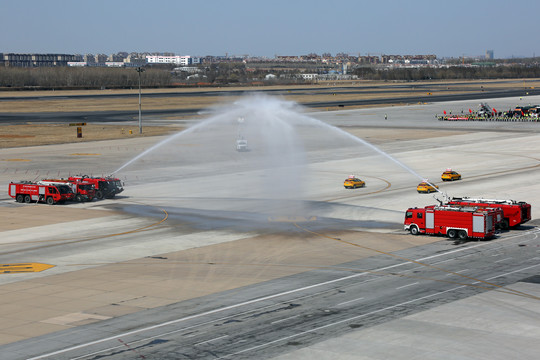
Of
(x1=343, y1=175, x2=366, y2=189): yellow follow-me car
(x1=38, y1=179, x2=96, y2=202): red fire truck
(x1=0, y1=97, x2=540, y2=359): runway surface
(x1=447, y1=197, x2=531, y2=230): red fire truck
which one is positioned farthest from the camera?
(x1=343, y1=175, x2=366, y2=189): yellow follow-me car

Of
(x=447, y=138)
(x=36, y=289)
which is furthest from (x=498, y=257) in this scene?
(x=447, y=138)

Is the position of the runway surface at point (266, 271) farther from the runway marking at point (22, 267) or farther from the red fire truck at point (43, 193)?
the red fire truck at point (43, 193)

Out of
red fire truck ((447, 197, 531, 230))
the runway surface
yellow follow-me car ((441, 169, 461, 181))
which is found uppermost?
yellow follow-me car ((441, 169, 461, 181))

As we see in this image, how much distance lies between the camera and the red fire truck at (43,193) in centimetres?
8094

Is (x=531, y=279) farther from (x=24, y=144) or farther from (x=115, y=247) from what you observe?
(x=24, y=144)

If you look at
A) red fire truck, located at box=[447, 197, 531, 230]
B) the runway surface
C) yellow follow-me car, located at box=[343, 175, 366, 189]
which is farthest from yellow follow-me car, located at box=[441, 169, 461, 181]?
red fire truck, located at box=[447, 197, 531, 230]

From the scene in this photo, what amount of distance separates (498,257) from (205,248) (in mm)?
22209

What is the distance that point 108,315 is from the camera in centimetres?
4319

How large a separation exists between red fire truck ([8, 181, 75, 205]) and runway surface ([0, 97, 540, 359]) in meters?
1.58

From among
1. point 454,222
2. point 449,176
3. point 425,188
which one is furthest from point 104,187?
point 449,176

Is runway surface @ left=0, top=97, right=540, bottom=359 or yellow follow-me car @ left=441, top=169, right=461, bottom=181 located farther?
yellow follow-me car @ left=441, top=169, right=461, bottom=181

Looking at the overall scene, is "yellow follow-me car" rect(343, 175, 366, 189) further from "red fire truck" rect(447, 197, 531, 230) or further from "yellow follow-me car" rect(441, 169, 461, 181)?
"red fire truck" rect(447, 197, 531, 230)

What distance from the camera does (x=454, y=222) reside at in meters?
63.5

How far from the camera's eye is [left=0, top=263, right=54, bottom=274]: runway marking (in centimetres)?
5362
